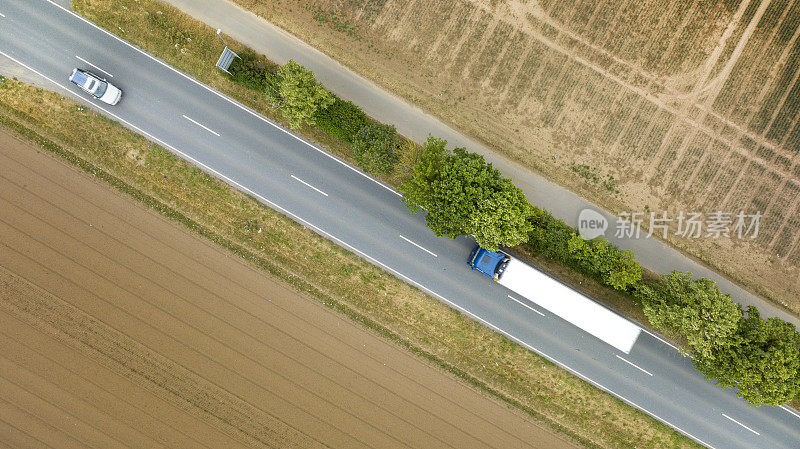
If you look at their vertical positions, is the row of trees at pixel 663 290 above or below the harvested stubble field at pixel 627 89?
below

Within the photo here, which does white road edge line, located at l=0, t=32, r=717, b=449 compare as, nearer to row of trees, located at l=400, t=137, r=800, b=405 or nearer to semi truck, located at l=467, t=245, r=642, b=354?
semi truck, located at l=467, t=245, r=642, b=354

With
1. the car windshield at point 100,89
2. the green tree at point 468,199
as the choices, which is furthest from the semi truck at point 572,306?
the car windshield at point 100,89

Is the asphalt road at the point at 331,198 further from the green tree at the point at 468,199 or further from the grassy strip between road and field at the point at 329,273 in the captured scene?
the green tree at the point at 468,199

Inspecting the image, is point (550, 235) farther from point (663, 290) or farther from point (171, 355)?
point (171, 355)

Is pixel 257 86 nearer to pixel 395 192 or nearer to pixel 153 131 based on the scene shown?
pixel 153 131

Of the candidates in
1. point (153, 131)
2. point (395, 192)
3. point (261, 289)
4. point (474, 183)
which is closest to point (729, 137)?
point (474, 183)

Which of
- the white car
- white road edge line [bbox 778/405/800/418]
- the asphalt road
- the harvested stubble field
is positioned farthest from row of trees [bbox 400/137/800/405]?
the white car
